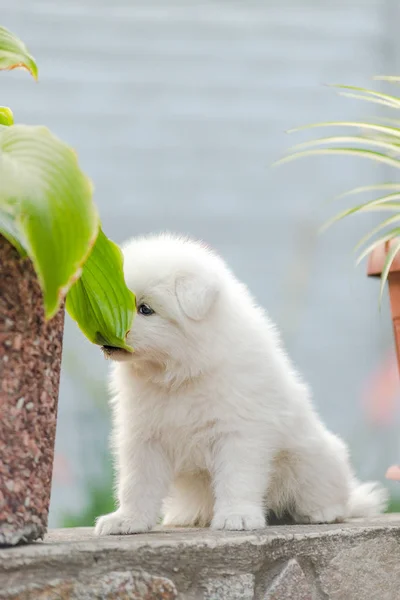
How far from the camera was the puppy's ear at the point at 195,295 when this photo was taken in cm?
155

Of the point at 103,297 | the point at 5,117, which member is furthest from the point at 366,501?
the point at 5,117

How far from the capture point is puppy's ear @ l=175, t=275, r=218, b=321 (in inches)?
61.2

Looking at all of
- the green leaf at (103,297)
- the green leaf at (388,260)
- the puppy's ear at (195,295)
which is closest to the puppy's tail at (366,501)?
the green leaf at (388,260)

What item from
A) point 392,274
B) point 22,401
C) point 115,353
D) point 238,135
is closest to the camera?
point 22,401

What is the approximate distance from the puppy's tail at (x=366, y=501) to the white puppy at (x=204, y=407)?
0.17 metres

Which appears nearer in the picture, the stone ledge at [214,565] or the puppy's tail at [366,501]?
the stone ledge at [214,565]

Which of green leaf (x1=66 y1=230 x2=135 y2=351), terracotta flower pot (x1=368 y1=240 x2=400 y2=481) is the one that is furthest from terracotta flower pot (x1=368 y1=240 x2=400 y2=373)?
green leaf (x1=66 y1=230 x2=135 y2=351)

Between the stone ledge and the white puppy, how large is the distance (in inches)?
3.1

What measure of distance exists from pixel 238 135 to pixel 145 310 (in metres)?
1.87

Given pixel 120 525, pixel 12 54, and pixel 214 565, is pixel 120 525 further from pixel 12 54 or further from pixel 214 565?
pixel 12 54

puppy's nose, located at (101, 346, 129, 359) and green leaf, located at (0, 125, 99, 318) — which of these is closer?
green leaf, located at (0, 125, 99, 318)

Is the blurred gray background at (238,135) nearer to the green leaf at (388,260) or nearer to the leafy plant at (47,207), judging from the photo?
the green leaf at (388,260)

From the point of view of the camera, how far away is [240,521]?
1.54m

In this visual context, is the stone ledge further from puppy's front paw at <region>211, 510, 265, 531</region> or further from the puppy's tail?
the puppy's tail
